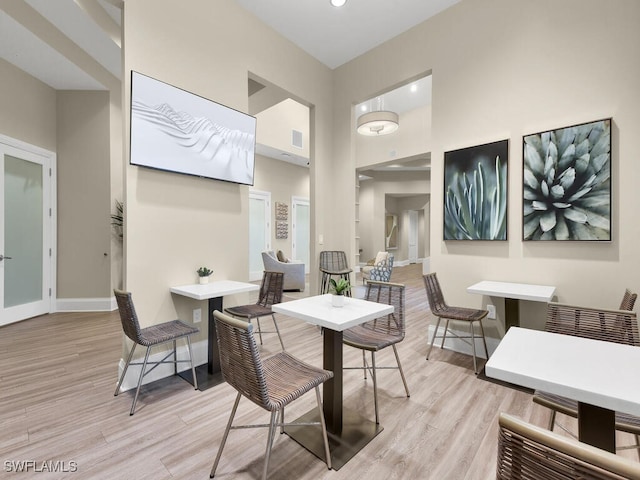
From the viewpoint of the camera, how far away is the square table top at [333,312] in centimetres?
172

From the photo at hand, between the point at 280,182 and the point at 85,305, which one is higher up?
the point at 280,182

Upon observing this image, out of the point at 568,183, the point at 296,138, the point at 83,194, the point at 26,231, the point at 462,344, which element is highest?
the point at 296,138

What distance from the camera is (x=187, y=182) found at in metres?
2.89

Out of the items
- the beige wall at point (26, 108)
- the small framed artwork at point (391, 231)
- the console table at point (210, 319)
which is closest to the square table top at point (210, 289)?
the console table at point (210, 319)

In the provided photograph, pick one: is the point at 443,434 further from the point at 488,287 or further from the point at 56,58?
the point at 56,58

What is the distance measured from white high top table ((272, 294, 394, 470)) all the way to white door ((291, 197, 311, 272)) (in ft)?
23.4

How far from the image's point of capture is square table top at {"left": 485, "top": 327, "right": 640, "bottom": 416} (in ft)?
3.14

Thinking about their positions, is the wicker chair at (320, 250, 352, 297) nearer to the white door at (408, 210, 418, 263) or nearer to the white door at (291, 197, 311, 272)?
the white door at (291, 197, 311, 272)

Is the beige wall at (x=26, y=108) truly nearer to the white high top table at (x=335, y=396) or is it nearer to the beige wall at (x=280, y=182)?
the beige wall at (x=280, y=182)

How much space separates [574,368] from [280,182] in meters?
8.09

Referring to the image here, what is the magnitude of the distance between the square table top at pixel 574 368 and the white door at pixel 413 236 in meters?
12.0

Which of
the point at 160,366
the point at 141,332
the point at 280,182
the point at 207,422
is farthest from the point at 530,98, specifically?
the point at 280,182

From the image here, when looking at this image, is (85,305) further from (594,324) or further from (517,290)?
(594,324)

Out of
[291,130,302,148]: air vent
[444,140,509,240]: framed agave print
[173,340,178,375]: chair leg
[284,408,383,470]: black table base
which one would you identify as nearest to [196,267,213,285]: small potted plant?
[173,340,178,375]: chair leg
